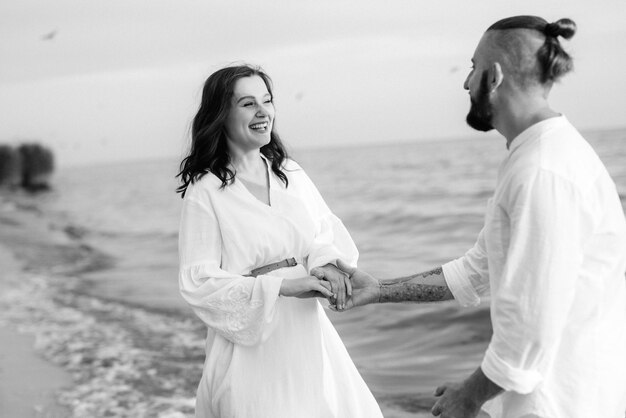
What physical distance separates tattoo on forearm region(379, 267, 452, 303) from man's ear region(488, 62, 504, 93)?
41.2 inches

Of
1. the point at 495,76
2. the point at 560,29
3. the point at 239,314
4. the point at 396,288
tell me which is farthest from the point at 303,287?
the point at 560,29

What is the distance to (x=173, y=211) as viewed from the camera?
23.8m

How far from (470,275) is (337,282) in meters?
0.59

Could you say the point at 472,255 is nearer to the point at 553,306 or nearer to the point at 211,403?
the point at 553,306

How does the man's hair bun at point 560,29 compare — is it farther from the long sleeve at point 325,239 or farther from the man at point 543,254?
the long sleeve at point 325,239

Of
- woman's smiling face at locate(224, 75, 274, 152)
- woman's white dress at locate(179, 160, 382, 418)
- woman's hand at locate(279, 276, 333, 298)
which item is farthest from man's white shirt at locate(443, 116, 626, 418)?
woman's smiling face at locate(224, 75, 274, 152)

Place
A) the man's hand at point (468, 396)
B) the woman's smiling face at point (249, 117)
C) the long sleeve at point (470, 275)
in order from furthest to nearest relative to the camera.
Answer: the woman's smiling face at point (249, 117)
the long sleeve at point (470, 275)
the man's hand at point (468, 396)

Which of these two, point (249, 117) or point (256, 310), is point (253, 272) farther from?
point (249, 117)

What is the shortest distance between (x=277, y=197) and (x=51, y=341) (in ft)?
16.3

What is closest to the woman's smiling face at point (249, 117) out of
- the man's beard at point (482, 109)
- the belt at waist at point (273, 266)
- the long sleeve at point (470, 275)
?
the belt at waist at point (273, 266)

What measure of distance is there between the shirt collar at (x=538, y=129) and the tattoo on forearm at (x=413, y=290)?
983 millimetres

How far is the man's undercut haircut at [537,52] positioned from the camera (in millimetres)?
2104

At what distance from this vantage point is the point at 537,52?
82.8 inches

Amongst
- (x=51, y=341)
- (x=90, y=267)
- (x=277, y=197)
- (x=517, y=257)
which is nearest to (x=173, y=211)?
(x=90, y=267)
